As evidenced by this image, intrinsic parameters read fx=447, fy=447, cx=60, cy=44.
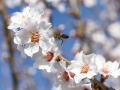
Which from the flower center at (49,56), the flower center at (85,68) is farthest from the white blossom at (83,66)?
the flower center at (49,56)

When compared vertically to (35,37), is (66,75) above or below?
below

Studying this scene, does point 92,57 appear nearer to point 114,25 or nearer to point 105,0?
point 114,25

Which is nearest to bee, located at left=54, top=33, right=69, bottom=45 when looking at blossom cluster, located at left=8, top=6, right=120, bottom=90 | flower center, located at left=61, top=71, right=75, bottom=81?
blossom cluster, located at left=8, top=6, right=120, bottom=90

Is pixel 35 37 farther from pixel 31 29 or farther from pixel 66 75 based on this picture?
pixel 66 75

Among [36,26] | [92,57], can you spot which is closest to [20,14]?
[36,26]

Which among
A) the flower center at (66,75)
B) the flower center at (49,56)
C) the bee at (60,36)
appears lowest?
the flower center at (66,75)

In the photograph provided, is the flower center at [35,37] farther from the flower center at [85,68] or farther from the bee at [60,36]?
the flower center at [85,68]

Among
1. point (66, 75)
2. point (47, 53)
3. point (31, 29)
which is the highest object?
point (31, 29)

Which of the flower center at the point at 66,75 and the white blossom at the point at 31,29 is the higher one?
the white blossom at the point at 31,29

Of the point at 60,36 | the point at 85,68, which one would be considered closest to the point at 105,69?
the point at 85,68
